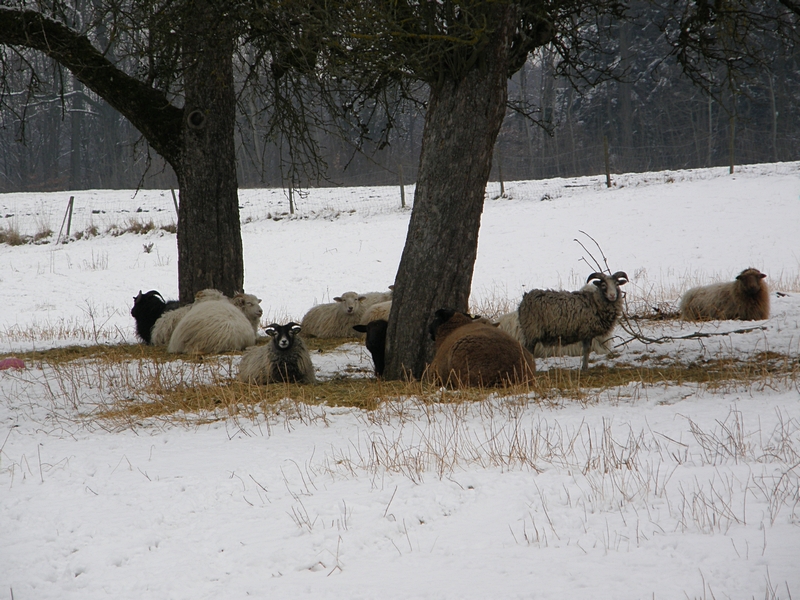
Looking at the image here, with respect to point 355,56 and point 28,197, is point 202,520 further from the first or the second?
point 28,197

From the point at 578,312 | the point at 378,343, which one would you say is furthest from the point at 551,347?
the point at 378,343

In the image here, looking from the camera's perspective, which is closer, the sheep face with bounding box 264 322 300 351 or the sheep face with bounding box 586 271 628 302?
the sheep face with bounding box 264 322 300 351

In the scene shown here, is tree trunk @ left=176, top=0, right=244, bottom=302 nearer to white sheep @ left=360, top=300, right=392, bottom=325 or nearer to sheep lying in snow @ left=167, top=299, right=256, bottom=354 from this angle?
sheep lying in snow @ left=167, top=299, right=256, bottom=354

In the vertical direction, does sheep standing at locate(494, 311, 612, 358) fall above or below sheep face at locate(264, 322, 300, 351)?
below

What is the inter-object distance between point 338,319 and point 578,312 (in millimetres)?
4698

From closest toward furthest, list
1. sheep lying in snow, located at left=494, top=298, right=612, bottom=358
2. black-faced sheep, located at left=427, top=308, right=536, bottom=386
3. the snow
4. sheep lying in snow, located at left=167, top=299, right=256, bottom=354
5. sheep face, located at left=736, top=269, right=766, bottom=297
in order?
the snow < black-faced sheep, located at left=427, top=308, right=536, bottom=386 < sheep lying in snow, located at left=494, top=298, right=612, bottom=358 < sheep lying in snow, located at left=167, top=299, right=256, bottom=354 < sheep face, located at left=736, top=269, right=766, bottom=297

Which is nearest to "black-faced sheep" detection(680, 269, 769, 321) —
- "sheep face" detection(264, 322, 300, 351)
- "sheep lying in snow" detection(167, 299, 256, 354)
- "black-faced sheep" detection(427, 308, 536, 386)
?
"black-faced sheep" detection(427, 308, 536, 386)

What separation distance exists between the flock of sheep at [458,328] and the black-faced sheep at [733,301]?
1cm

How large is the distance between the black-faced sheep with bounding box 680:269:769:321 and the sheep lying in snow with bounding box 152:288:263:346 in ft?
22.6

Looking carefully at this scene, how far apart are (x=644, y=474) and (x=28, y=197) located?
138ft

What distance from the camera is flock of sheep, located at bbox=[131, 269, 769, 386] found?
654 centimetres

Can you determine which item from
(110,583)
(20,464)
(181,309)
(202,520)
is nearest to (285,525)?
(202,520)

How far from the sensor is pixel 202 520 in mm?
3709

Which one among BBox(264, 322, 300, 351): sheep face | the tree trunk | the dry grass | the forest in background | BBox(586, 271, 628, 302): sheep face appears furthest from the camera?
the forest in background
